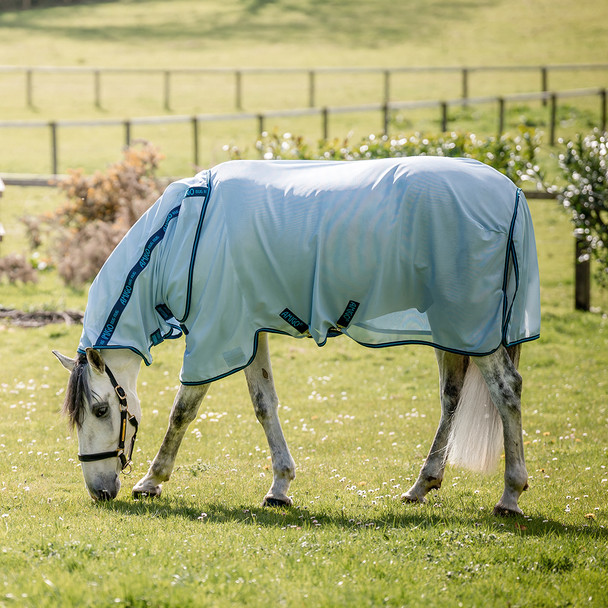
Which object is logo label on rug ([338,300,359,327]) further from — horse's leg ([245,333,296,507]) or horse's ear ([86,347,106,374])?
horse's ear ([86,347,106,374])

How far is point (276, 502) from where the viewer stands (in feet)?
18.1

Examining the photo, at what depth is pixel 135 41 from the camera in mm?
42656

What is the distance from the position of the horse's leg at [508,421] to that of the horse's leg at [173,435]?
1.83 metres

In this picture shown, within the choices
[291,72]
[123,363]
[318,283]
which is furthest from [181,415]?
[291,72]

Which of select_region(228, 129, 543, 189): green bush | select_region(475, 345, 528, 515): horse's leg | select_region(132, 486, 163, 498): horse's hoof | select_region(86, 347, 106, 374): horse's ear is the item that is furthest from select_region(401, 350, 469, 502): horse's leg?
select_region(228, 129, 543, 189): green bush

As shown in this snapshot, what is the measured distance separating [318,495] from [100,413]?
1.58 m

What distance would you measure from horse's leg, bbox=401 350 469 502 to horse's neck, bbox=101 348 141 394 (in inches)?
77.9

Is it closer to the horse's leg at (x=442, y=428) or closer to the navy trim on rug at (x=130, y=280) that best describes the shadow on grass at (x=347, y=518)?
the horse's leg at (x=442, y=428)

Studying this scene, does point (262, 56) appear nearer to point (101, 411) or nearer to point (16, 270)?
point (16, 270)

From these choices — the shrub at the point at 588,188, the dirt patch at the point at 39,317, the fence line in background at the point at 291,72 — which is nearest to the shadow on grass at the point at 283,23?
the fence line in background at the point at 291,72

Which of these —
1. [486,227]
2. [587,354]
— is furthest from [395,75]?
[486,227]

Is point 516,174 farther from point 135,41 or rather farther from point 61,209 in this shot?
point 135,41

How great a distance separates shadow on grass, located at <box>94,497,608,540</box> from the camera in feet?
16.2

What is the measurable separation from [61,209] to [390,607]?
11827 mm
